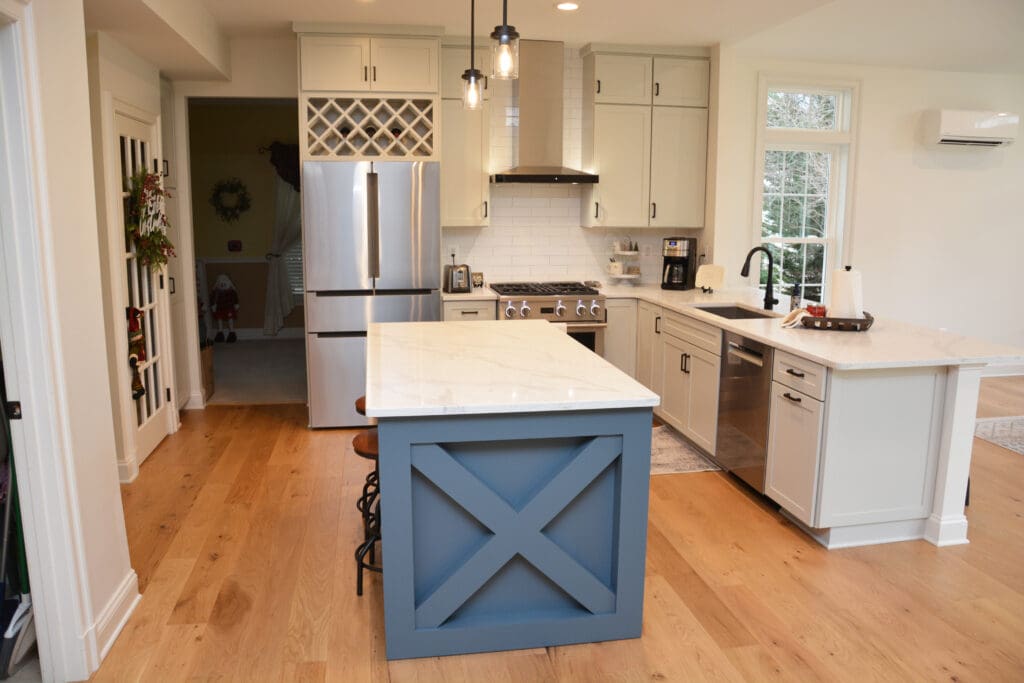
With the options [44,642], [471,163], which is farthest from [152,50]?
[44,642]

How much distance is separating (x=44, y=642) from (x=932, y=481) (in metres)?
3.53

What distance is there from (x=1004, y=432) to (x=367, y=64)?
4890 mm

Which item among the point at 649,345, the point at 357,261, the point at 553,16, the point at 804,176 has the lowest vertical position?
the point at 649,345

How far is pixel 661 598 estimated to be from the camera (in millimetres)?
3020

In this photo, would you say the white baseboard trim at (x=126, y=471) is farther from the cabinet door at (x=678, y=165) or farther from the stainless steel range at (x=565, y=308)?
the cabinet door at (x=678, y=165)

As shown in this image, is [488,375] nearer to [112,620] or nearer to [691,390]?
[112,620]

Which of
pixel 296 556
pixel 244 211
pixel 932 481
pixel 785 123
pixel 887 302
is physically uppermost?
pixel 785 123

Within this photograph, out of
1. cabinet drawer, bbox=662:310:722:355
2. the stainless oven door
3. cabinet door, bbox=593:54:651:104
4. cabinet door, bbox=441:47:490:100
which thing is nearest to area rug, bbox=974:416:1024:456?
cabinet drawer, bbox=662:310:722:355

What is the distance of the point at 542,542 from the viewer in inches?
103

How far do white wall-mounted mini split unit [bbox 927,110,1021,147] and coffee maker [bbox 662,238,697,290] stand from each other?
236 cm

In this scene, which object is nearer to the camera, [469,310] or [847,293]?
[847,293]

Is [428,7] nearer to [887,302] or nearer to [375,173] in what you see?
[375,173]

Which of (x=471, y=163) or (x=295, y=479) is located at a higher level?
(x=471, y=163)

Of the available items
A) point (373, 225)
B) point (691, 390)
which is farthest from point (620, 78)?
point (691, 390)
